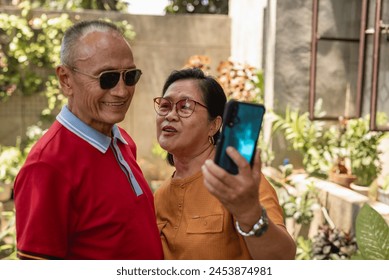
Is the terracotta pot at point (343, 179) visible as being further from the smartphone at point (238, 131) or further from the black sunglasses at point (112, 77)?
the smartphone at point (238, 131)

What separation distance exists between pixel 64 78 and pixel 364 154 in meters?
3.16

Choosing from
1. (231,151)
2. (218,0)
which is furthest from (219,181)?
(218,0)

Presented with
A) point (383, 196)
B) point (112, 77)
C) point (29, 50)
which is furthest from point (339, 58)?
point (112, 77)

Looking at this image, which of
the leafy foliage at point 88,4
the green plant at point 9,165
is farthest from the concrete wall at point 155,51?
the leafy foliage at point 88,4

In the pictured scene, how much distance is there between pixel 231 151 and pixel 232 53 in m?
5.77

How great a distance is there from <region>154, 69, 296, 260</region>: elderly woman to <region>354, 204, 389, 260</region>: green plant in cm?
102

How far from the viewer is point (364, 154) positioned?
3.82 meters

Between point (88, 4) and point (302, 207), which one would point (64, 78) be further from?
point (88, 4)

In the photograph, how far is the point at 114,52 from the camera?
111cm

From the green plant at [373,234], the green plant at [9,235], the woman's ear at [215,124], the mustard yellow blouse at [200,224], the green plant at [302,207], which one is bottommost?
the green plant at [9,235]

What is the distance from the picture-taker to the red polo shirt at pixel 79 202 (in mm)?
1019

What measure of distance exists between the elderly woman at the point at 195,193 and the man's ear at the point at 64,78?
31cm

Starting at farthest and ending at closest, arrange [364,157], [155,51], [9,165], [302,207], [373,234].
Answer: [155,51]
[9,165]
[302,207]
[364,157]
[373,234]
